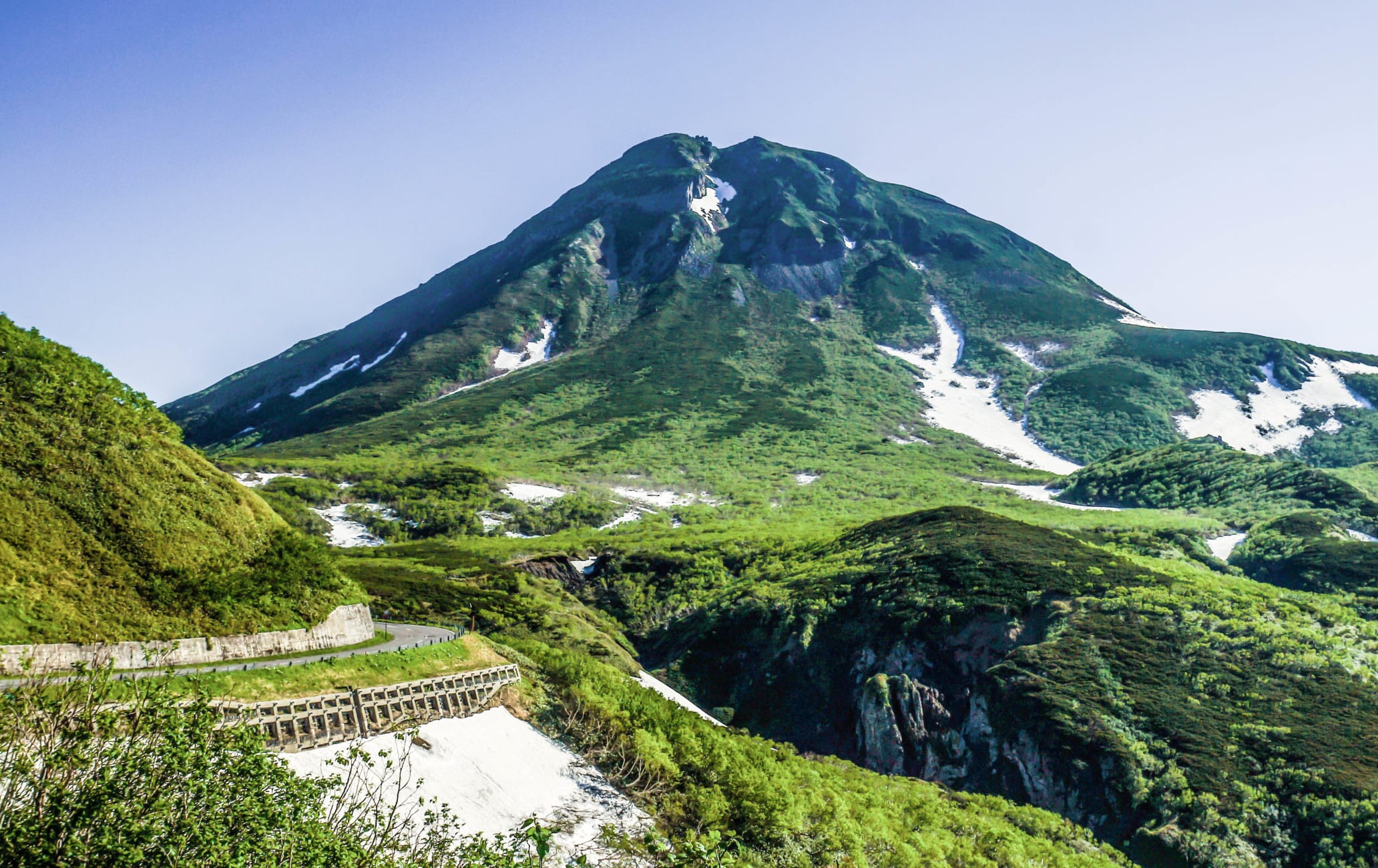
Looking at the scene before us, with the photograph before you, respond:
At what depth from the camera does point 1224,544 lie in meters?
79.2

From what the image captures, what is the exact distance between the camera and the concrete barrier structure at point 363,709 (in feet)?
68.2

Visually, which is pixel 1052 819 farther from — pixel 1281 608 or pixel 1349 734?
pixel 1281 608

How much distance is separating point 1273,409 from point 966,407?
57128 mm

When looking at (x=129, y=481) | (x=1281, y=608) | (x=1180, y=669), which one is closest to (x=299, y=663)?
(x=129, y=481)

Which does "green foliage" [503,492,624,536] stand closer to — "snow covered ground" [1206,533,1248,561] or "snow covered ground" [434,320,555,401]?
"snow covered ground" [1206,533,1248,561]

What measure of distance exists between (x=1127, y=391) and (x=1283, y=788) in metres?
146

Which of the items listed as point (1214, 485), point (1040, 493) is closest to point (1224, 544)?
point (1214, 485)

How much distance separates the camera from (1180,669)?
144ft

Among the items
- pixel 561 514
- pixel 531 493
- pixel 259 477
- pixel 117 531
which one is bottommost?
pixel 561 514

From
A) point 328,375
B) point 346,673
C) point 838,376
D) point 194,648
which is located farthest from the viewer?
point 328,375

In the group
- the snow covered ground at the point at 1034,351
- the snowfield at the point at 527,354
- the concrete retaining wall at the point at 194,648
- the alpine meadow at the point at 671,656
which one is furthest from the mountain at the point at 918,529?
the concrete retaining wall at the point at 194,648

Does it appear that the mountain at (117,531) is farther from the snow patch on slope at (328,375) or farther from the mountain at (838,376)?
the snow patch on slope at (328,375)

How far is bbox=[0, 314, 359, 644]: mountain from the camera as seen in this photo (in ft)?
69.4

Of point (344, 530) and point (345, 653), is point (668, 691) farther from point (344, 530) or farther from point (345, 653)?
point (344, 530)
